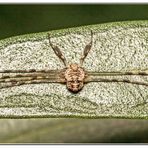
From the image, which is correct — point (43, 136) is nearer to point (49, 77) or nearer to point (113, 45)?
point (49, 77)

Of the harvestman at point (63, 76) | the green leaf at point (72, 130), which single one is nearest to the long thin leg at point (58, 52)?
the harvestman at point (63, 76)

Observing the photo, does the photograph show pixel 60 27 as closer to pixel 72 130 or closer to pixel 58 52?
pixel 58 52

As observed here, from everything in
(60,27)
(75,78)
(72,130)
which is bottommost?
(72,130)

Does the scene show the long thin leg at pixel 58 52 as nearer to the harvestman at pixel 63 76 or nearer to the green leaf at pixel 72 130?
the harvestman at pixel 63 76
